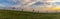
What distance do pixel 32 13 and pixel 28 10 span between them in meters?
0.05

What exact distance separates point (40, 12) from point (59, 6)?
0.66 feet

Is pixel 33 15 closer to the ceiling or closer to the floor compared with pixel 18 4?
closer to the floor

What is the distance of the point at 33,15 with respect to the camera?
5.31 ft

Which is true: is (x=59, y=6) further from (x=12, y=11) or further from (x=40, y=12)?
(x=12, y=11)

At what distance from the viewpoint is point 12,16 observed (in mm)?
1614

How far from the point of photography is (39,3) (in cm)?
164

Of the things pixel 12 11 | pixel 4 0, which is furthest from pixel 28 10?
pixel 4 0

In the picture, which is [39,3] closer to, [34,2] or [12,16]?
[34,2]

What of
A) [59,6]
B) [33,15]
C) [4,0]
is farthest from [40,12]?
[4,0]

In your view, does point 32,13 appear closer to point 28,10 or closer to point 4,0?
point 28,10

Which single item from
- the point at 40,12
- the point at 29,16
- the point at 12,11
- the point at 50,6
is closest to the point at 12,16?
the point at 12,11

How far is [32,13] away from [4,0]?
32 cm

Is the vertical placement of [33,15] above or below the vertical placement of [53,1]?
below

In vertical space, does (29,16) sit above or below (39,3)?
below
